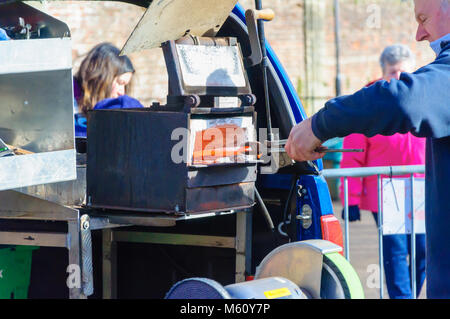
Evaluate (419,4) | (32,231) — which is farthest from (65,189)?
(419,4)

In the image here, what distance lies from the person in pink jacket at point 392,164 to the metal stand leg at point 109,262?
1.80m

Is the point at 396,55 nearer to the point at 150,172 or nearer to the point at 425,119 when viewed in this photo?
the point at 150,172

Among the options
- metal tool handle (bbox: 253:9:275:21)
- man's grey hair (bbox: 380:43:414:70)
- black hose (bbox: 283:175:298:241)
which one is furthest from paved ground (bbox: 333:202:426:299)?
metal tool handle (bbox: 253:9:275:21)

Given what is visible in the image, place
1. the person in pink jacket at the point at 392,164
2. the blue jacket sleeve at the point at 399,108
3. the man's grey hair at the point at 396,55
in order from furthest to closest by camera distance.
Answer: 1. the man's grey hair at the point at 396,55
2. the person in pink jacket at the point at 392,164
3. the blue jacket sleeve at the point at 399,108

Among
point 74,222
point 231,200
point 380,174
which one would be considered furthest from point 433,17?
point 380,174

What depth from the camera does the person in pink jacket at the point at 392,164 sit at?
4906mm

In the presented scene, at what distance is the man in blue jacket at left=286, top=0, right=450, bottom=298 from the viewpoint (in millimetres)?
1953

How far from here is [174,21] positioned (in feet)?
8.89

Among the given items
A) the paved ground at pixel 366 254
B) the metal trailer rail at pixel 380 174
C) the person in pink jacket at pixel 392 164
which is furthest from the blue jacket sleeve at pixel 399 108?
the paved ground at pixel 366 254

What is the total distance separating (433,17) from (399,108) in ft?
1.53

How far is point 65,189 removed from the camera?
2.98 metres

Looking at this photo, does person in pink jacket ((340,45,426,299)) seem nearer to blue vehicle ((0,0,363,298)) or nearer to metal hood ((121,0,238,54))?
blue vehicle ((0,0,363,298))

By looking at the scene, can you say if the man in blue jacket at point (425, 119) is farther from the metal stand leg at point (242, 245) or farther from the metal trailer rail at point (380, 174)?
the metal trailer rail at point (380, 174)

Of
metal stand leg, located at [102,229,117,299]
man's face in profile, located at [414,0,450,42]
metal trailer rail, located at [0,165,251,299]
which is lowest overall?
metal stand leg, located at [102,229,117,299]
